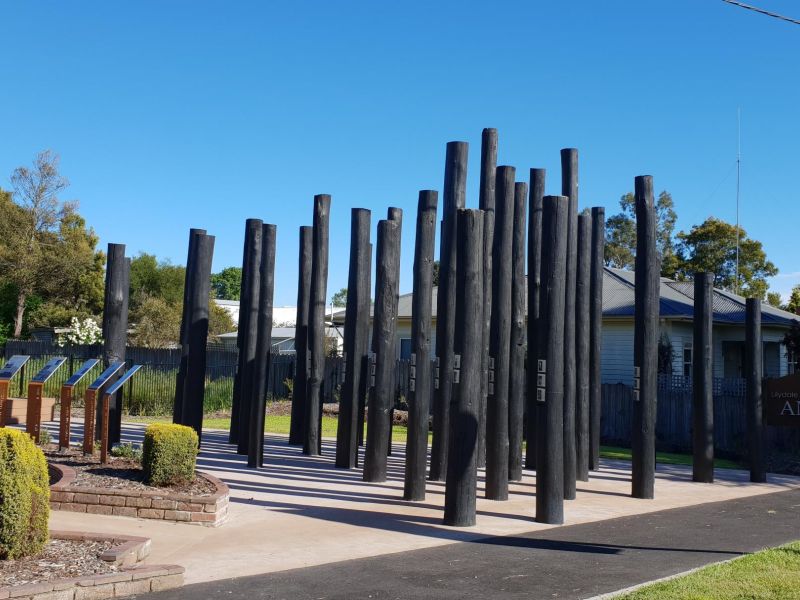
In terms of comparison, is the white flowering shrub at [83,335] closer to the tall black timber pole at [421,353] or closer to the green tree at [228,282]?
the tall black timber pole at [421,353]

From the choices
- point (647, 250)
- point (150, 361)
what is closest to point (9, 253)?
point (150, 361)

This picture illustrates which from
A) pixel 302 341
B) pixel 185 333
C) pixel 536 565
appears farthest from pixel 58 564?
pixel 302 341

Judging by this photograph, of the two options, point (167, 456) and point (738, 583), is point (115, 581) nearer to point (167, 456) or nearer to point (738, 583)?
point (167, 456)

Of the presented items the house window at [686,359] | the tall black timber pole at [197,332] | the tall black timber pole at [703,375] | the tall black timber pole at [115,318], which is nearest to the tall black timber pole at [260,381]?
the tall black timber pole at [197,332]

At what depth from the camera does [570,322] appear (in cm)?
1288

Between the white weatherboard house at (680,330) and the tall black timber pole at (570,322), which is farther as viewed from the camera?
the white weatherboard house at (680,330)

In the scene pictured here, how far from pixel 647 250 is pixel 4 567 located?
10.1 meters

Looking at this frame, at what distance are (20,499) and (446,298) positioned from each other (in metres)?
6.11

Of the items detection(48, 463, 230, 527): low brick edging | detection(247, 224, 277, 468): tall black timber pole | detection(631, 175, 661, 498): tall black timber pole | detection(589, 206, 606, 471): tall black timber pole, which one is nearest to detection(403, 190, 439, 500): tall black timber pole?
detection(247, 224, 277, 468): tall black timber pole

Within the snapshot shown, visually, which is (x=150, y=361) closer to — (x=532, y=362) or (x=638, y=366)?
(x=532, y=362)

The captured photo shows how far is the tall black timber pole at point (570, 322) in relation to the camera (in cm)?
1235

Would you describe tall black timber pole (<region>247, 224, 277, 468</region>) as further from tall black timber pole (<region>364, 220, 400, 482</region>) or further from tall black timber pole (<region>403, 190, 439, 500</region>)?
tall black timber pole (<region>403, 190, 439, 500</region>)

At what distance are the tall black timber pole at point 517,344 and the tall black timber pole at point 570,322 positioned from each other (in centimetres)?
77

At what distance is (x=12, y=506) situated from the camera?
701cm
